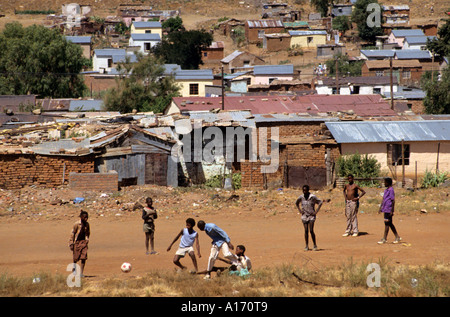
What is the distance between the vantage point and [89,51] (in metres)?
64.3

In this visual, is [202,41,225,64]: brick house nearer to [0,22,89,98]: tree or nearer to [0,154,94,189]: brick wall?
[0,22,89,98]: tree

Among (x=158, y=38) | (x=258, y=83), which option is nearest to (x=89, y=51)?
(x=158, y=38)

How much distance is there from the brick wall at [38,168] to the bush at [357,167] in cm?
813

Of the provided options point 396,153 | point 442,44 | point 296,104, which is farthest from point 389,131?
Result: point 442,44

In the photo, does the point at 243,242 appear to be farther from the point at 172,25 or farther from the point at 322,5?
the point at 322,5

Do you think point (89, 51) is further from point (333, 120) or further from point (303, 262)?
point (303, 262)

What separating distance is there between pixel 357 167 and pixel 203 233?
26.2ft

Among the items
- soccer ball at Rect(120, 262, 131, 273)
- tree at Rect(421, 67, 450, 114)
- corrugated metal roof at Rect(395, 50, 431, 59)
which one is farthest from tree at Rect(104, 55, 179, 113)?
soccer ball at Rect(120, 262, 131, 273)

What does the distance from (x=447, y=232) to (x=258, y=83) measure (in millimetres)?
37826

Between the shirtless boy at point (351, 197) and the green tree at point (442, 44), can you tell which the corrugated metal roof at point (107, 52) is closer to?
the green tree at point (442, 44)

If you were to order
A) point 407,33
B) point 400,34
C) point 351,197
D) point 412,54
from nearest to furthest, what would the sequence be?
point 351,197
point 412,54
point 400,34
point 407,33

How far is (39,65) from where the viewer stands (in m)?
44.1

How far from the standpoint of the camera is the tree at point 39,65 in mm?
43750

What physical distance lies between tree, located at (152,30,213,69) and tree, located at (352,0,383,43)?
17232 millimetres
